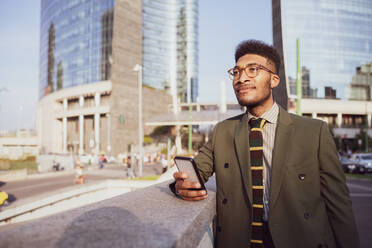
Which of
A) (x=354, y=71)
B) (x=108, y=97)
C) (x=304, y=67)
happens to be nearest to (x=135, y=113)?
(x=108, y=97)

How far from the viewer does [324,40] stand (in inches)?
2408

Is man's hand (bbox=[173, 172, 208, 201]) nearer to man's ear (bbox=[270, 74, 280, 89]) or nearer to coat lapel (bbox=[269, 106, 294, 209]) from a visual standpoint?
coat lapel (bbox=[269, 106, 294, 209])

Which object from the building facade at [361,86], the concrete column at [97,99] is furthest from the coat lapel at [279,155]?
the building facade at [361,86]

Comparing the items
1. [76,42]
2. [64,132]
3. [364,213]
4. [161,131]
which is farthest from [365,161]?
[76,42]

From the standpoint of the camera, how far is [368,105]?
60750mm

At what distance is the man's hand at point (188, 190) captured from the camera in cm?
200

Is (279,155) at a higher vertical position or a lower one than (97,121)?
lower

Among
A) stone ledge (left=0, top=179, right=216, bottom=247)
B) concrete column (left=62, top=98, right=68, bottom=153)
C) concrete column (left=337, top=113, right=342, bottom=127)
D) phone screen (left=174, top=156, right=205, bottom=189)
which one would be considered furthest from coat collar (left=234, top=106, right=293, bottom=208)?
concrete column (left=337, top=113, right=342, bottom=127)

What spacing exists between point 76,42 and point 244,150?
65.2m

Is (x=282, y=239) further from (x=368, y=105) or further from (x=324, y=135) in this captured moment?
(x=368, y=105)

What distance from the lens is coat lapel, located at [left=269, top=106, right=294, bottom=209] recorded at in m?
1.90

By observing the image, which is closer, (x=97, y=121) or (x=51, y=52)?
(x=97, y=121)

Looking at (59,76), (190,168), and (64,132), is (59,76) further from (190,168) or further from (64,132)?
(190,168)

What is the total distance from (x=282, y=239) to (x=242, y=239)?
287 mm
